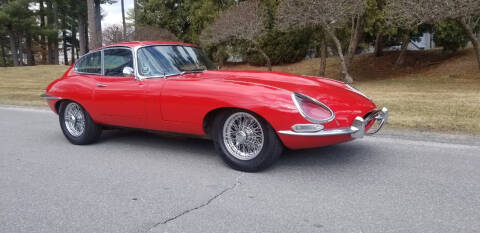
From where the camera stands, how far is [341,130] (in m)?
3.88

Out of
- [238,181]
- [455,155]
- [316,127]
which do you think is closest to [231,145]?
[238,181]

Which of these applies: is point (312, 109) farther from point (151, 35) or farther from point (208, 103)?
point (151, 35)

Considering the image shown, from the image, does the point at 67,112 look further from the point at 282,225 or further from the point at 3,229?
the point at 282,225

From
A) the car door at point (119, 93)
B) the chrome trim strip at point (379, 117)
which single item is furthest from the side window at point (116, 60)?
Result: the chrome trim strip at point (379, 117)

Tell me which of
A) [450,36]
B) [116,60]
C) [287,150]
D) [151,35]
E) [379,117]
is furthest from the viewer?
[151,35]

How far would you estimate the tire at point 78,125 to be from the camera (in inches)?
219

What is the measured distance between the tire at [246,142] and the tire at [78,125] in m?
2.10

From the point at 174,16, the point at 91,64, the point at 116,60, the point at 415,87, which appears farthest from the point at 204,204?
the point at 174,16

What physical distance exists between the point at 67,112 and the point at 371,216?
452 centimetres

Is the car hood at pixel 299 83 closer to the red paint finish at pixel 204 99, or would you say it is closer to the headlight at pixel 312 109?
the red paint finish at pixel 204 99

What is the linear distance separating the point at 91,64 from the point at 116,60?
0.62 meters

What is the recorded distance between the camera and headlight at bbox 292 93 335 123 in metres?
3.85

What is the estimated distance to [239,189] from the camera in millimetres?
3754

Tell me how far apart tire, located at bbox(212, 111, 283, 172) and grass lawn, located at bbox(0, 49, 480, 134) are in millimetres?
3056
